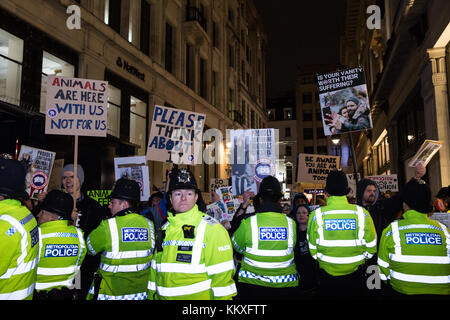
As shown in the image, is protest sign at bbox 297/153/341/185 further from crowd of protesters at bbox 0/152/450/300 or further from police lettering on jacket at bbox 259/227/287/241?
police lettering on jacket at bbox 259/227/287/241

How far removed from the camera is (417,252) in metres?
3.74

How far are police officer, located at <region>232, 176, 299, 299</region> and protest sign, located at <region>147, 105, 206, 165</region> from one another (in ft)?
13.1

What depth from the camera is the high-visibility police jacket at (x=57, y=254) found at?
144 inches

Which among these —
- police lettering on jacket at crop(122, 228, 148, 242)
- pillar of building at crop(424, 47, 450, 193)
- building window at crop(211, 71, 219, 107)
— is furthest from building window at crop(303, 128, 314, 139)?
police lettering on jacket at crop(122, 228, 148, 242)

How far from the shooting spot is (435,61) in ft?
36.2

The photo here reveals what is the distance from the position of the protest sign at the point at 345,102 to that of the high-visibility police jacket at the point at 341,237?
14.0ft

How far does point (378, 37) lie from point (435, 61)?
11.3 meters

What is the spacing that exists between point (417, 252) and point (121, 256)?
299 cm

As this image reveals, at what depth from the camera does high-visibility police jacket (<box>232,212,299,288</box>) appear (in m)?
4.22

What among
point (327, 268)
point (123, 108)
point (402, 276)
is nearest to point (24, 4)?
point (123, 108)

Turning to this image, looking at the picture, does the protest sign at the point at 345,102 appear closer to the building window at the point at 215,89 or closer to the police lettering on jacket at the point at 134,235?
the police lettering on jacket at the point at 134,235

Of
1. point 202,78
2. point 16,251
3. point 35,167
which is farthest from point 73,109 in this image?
point 202,78

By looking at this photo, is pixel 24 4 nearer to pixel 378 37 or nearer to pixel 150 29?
pixel 150 29

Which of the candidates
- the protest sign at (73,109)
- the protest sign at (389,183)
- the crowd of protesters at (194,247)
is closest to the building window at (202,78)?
the protest sign at (389,183)
